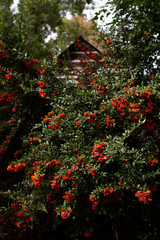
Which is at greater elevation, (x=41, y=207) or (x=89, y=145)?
(x=89, y=145)

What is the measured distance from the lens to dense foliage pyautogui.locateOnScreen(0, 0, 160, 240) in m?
2.39

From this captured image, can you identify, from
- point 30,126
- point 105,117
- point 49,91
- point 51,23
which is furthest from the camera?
point 51,23

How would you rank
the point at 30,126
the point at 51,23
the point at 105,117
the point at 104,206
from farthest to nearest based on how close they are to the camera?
the point at 51,23 → the point at 30,126 → the point at 104,206 → the point at 105,117

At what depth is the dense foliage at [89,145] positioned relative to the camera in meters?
2.39

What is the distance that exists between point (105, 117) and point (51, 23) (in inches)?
575

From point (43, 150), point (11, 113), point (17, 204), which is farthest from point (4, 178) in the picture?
point (43, 150)

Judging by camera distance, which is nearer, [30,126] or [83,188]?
[83,188]

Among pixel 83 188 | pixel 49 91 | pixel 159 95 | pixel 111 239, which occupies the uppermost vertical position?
pixel 49 91

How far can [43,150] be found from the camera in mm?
2719

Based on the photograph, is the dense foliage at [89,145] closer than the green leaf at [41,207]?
Yes

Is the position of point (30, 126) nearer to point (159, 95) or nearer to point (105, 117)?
point (105, 117)

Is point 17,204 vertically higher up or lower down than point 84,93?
lower down

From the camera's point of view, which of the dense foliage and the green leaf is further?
the green leaf

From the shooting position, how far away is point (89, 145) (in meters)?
2.68
